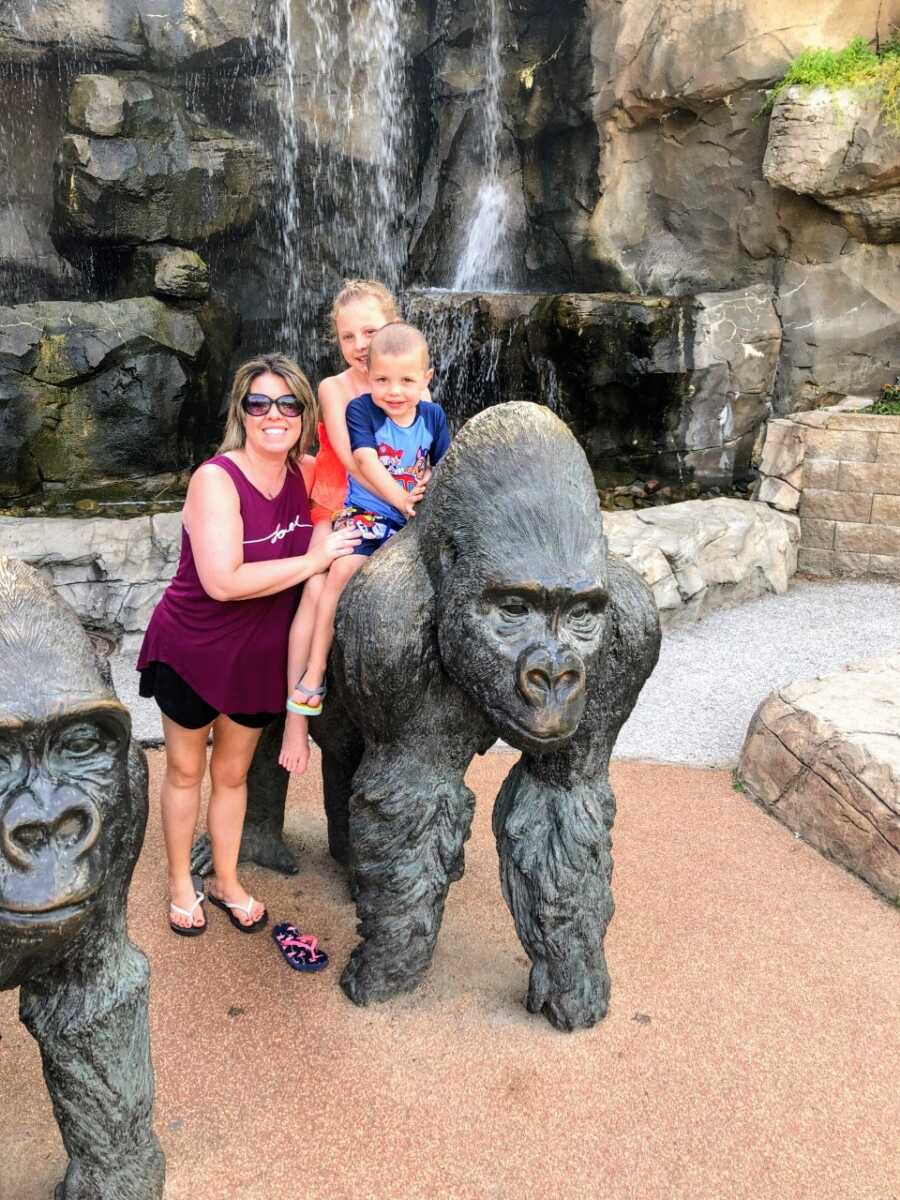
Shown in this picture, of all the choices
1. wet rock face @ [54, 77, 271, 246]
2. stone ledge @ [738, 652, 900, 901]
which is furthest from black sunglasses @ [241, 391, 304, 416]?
wet rock face @ [54, 77, 271, 246]

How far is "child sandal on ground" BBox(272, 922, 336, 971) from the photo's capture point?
2875 millimetres

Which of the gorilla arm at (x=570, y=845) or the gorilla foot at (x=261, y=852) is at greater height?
the gorilla arm at (x=570, y=845)

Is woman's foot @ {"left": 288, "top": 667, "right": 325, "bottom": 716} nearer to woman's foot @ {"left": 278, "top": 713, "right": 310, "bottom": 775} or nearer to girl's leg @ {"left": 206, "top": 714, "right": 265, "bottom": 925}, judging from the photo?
woman's foot @ {"left": 278, "top": 713, "right": 310, "bottom": 775}

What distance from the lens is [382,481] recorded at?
264 centimetres

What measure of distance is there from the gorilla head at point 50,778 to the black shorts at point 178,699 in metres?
1.14

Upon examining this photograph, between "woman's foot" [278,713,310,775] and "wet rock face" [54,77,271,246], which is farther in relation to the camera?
"wet rock face" [54,77,271,246]

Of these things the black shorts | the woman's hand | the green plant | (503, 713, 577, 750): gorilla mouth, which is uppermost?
the green plant

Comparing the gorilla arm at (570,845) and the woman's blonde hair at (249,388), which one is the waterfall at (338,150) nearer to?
the woman's blonde hair at (249,388)

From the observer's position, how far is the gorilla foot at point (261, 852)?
3.41m

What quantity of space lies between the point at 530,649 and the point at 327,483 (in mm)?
1144

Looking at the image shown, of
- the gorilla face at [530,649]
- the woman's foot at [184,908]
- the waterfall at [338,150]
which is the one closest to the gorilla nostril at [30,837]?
the gorilla face at [530,649]

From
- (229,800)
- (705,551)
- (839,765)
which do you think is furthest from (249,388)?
(705,551)

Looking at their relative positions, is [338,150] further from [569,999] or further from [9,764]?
[9,764]

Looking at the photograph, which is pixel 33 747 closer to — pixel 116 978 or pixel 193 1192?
pixel 116 978
